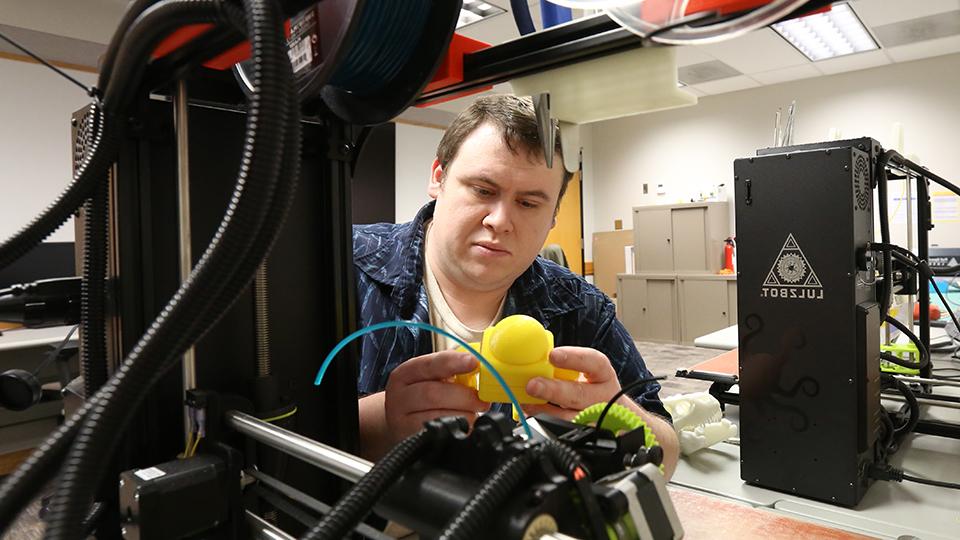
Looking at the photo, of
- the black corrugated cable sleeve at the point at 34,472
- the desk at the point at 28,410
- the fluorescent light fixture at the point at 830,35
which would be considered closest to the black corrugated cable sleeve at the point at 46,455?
the black corrugated cable sleeve at the point at 34,472

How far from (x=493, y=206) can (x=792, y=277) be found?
0.72 m

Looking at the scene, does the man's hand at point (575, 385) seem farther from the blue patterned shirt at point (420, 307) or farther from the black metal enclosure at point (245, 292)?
the blue patterned shirt at point (420, 307)

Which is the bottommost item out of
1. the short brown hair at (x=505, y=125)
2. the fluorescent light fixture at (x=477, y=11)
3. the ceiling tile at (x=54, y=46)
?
the short brown hair at (x=505, y=125)

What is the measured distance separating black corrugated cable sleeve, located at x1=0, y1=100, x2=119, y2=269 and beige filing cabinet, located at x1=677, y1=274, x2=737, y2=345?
19.4ft

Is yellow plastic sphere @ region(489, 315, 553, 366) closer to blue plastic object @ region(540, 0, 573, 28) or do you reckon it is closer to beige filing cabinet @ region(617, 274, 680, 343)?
blue plastic object @ region(540, 0, 573, 28)

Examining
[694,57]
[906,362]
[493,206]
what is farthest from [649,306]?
[493,206]

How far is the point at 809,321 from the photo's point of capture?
4.28 feet

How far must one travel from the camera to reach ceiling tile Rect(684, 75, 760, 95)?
235 inches

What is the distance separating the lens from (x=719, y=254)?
20.2 ft

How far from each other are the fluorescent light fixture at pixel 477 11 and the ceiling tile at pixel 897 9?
2368mm

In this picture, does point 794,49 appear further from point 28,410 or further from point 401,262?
point 28,410

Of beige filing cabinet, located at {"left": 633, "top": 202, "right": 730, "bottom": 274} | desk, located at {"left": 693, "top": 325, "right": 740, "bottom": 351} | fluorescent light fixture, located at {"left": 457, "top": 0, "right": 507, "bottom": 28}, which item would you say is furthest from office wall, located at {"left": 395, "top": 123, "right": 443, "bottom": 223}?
desk, located at {"left": 693, "top": 325, "right": 740, "bottom": 351}

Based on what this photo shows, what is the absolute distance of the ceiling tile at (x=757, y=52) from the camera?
470 cm

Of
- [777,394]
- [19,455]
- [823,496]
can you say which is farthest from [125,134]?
[19,455]
